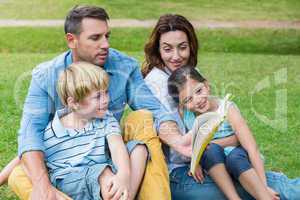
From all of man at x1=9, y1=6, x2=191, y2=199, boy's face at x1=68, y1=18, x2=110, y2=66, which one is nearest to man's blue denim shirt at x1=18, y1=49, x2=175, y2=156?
man at x1=9, y1=6, x2=191, y2=199

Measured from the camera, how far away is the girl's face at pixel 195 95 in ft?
13.6

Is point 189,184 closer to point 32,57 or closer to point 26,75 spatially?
point 26,75

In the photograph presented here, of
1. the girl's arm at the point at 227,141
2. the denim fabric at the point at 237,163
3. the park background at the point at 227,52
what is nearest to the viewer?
the denim fabric at the point at 237,163

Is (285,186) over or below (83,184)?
below

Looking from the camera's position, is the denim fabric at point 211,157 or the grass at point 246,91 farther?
the grass at point 246,91

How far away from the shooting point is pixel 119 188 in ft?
11.9

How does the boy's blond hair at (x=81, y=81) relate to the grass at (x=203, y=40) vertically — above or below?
above

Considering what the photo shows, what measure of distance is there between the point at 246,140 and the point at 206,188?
1.17ft

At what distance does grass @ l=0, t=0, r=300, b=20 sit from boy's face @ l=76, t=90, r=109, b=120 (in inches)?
553

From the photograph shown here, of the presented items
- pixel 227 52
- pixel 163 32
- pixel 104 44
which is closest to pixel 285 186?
pixel 163 32

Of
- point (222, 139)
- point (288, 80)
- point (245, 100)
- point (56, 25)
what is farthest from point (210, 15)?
point (222, 139)

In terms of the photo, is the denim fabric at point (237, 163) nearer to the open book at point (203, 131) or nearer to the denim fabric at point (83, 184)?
the open book at point (203, 131)

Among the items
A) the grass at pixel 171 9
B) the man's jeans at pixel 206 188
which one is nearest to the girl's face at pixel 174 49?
the man's jeans at pixel 206 188

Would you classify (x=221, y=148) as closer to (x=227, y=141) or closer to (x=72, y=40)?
(x=227, y=141)
